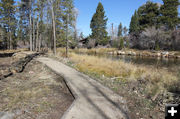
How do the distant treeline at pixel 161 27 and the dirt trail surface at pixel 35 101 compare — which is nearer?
the dirt trail surface at pixel 35 101

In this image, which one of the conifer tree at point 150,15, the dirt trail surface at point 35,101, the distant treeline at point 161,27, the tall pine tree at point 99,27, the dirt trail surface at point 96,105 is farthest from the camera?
the tall pine tree at point 99,27

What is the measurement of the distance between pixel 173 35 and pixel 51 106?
107 ft

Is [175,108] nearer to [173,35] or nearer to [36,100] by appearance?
[36,100]

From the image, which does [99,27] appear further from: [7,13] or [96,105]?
[96,105]

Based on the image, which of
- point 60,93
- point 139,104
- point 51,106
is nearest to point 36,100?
point 51,106

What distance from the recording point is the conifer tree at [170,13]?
3019 cm

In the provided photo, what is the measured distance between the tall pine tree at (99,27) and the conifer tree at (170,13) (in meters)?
17.2

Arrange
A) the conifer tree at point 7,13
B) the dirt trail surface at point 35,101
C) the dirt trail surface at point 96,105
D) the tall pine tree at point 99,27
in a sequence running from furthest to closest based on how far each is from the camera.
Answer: the tall pine tree at point 99,27
the conifer tree at point 7,13
the dirt trail surface at point 35,101
the dirt trail surface at point 96,105

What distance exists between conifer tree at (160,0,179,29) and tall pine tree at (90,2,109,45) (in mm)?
17191

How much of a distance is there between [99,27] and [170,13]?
66.7 feet

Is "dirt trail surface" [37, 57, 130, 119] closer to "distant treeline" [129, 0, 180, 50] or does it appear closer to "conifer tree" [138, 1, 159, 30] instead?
"distant treeline" [129, 0, 180, 50]

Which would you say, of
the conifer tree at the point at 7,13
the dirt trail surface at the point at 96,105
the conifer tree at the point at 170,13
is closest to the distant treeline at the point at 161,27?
the conifer tree at the point at 170,13

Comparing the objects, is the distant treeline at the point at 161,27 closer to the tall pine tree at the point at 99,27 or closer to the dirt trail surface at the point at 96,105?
the tall pine tree at the point at 99,27

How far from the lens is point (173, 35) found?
88.4ft
